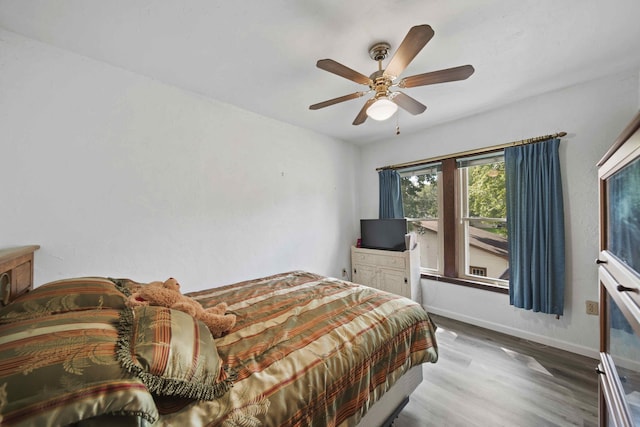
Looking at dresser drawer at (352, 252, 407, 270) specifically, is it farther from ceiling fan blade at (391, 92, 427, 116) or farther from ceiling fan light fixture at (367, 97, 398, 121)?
ceiling fan light fixture at (367, 97, 398, 121)

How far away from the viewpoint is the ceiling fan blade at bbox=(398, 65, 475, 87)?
149 cm

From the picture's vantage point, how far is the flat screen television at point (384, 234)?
3383 mm

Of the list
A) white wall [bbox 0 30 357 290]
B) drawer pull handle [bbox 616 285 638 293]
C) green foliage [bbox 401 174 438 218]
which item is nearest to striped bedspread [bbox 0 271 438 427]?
white wall [bbox 0 30 357 290]

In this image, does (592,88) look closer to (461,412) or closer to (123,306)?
(461,412)

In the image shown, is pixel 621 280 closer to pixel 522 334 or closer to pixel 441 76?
pixel 441 76

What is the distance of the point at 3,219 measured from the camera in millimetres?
1590

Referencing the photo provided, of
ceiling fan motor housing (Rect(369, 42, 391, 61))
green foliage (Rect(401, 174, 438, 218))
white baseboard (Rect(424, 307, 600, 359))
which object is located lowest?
white baseboard (Rect(424, 307, 600, 359))

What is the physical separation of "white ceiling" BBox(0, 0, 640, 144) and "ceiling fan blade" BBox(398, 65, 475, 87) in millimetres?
313

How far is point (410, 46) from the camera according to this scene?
4.43ft

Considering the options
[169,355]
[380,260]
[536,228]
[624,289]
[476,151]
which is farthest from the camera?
[380,260]

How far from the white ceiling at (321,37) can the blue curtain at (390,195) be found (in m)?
1.51

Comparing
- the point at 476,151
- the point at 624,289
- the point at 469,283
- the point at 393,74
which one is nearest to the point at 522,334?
the point at 469,283

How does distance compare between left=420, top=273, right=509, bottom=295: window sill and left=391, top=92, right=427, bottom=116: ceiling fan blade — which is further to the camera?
left=420, top=273, right=509, bottom=295: window sill

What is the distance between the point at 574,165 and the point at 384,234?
6.79 ft
